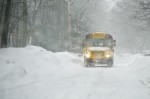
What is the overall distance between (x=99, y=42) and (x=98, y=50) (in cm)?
122

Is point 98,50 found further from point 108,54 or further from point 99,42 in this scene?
point 99,42

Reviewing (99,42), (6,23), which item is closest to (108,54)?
(99,42)

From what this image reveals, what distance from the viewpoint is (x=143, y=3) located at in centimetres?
Answer: 1588

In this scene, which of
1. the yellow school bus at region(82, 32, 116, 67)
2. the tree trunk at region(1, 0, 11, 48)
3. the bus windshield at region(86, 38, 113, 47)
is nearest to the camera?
the tree trunk at region(1, 0, 11, 48)

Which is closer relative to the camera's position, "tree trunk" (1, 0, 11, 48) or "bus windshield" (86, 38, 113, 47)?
"tree trunk" (1, 0, 11, 48)

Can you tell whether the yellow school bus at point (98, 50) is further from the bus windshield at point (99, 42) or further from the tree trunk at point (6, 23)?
the tree trunk at point (6, 23)

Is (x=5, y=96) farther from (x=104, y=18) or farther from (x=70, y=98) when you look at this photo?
(x=104, y=18)

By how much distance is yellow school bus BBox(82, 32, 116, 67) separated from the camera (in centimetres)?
2395

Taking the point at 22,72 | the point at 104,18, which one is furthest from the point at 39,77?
the point at 104,18

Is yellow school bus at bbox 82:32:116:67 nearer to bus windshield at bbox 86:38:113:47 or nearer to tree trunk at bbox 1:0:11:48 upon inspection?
bus windshield at bbox 86:38:113:47

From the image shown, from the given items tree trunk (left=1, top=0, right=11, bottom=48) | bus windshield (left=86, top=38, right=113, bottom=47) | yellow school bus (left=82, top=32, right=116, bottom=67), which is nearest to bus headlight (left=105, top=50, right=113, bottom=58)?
yellow school bus (left=82, top=32, right=116, bottom=67)

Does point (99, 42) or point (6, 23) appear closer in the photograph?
point (6, 23)

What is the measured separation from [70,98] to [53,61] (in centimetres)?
1290

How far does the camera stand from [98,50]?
2394 cm
